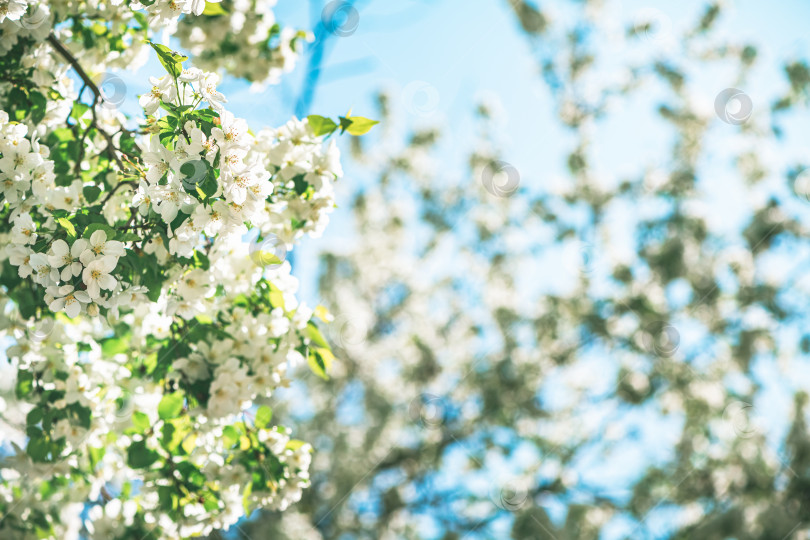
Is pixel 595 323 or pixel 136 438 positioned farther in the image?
pixel 595 323

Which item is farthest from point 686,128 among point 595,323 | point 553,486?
point 553,486

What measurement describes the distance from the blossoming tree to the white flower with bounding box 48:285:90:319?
0.05 metres

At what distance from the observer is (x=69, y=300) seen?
147 centimetres

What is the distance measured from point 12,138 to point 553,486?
592 cm

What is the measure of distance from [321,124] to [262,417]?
1.05 metres

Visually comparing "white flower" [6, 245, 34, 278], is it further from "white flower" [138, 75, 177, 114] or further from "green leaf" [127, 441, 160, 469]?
"green leaf" [127, 441, 160, 469]

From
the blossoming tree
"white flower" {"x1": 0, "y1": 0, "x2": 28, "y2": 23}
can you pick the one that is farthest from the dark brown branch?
"white flower" {"x1": 0, "y1": 0, "x2": 28, "y2": 23}

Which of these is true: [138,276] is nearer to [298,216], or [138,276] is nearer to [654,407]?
[298,216]

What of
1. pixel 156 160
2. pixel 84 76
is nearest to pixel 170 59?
pixel 156 160

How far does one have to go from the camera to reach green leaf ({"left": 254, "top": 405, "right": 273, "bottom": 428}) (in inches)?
80.8

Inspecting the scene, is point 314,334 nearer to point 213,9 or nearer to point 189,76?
point 189,76

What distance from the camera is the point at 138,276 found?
5.13ft

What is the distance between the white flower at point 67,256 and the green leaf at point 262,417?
0.85 metres

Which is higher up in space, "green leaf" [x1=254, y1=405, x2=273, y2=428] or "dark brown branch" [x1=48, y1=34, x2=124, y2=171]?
"dark brown branch" [x1=48, y1=34, x2=124, y2=171]
